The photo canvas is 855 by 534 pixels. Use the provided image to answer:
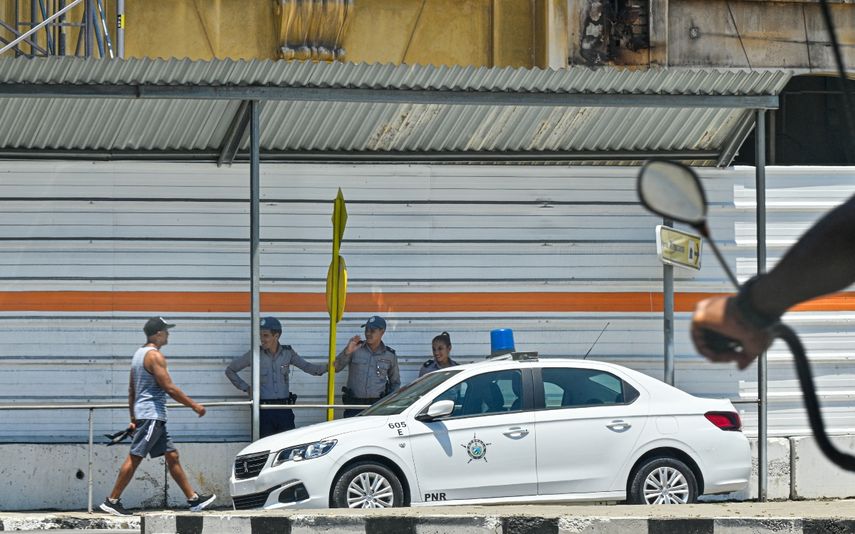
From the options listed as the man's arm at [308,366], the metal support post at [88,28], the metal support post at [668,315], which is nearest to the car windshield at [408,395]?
the man's arm at [308,366]

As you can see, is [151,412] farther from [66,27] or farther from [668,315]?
[66,27]

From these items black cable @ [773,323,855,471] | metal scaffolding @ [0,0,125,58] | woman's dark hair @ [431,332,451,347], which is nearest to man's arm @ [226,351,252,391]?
woman's dark hair @ [431,332,451,347]

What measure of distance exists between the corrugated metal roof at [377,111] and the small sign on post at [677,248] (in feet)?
3.18

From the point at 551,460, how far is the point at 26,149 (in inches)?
254

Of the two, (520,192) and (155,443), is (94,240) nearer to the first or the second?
(155,443)

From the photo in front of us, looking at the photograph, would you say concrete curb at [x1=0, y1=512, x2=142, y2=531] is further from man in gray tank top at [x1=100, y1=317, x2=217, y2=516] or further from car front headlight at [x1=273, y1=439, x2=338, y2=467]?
car front headlight at [x1=273, y1=439, x2=338, y2=467]

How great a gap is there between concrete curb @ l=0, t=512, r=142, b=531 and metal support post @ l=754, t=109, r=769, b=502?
5.98 metres

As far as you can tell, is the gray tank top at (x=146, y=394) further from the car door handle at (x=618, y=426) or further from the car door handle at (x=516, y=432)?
the car door handle at (x=618, y=426)

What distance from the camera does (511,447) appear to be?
11930mm

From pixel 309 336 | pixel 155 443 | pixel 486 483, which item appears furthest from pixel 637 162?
pixel 155 443

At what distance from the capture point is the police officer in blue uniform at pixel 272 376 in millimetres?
14359

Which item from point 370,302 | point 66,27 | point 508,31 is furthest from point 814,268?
point 508,31

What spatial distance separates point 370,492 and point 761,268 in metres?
4.85

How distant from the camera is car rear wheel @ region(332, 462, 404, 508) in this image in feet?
38.0
